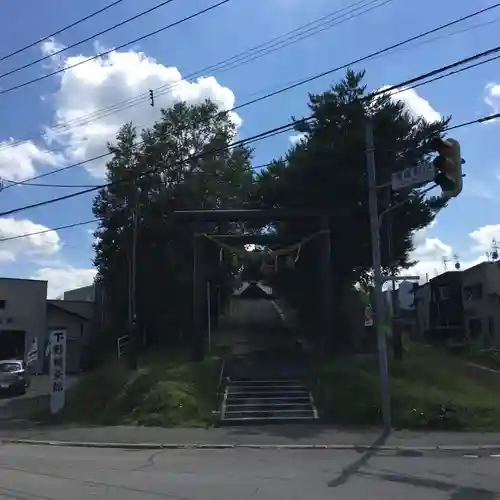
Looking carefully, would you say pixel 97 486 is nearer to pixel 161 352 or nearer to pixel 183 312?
pixel 161 352

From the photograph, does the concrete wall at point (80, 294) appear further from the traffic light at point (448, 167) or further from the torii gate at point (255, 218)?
the traffic light at point (448, 167)

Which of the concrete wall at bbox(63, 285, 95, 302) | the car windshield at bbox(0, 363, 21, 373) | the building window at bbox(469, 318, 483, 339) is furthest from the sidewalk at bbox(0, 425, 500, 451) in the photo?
the concrete wall at bbox(63, 285, 95, 302)

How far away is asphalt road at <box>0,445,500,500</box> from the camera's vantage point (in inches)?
376

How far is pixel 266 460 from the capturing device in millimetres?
13344

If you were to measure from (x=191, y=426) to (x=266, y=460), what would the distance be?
6.38 meters

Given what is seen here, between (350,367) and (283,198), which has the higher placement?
(283,198)

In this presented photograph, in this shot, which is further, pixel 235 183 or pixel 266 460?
pixel 235 183

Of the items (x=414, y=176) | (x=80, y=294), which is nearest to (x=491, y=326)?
(x=414, y=176)

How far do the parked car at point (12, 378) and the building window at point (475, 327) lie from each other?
2872cm

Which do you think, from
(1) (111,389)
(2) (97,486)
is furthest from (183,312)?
(2) (97,486)

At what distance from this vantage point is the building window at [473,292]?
45156mm

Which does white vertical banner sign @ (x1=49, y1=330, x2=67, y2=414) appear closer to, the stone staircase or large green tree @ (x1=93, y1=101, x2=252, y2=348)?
the stone staircase

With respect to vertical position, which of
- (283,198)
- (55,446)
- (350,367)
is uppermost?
(283,198)

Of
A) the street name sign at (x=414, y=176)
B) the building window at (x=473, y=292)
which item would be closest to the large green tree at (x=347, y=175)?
the street name sign at (x=414, y=176)
